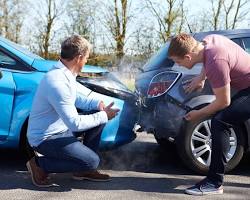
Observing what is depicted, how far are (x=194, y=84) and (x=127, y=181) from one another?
1.09 m

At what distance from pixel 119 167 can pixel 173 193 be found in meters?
0.94

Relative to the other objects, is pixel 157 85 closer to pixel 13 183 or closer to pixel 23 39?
pixel 13 183

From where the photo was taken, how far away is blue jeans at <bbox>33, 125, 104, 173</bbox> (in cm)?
382

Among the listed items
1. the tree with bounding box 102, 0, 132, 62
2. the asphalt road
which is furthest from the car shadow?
the tree with bounding box 102, 0, 132, 62

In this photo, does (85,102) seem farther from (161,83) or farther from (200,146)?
(200,146)

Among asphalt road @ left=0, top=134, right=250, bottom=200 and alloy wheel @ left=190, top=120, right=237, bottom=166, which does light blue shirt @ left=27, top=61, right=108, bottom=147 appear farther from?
alloy wheel @ left=190, top=120, right=237, bottom=166

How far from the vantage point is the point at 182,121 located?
4465 millimetres

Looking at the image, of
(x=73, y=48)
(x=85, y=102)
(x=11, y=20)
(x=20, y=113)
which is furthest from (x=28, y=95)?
(x=11, y=20)

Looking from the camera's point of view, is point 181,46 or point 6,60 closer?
point 181,46

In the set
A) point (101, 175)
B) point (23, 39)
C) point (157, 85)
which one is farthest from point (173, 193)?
point (23, 39)

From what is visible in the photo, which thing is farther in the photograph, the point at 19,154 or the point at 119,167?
the point at 19,154

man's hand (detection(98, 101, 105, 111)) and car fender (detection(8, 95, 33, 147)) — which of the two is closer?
man's hand (detection(98, 101, 105, 111))

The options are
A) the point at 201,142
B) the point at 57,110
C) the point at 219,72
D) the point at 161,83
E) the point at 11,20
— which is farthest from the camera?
the point at 11,20

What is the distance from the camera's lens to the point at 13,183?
4109mm
